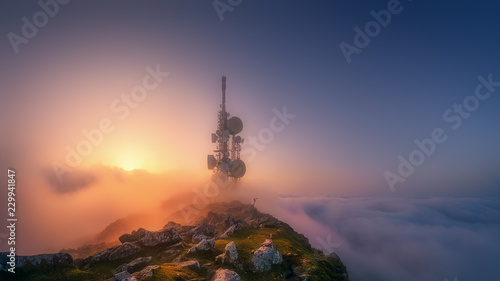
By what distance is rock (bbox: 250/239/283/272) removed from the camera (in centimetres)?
2022

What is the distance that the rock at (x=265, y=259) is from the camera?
2022cm

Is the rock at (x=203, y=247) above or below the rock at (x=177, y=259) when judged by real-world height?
above

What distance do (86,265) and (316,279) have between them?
2185cm

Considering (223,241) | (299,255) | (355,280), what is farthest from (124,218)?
(355,280)

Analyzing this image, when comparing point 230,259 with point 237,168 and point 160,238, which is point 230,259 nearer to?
point 160,238

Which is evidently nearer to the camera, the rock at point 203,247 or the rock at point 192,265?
the rock at point 192,265

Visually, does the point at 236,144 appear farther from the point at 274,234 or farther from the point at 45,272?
the point at 45,272

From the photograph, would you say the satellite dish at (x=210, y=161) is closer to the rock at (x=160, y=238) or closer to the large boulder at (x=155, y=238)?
the large boulder at (x=155, y=238)

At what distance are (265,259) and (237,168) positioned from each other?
62.9 meters

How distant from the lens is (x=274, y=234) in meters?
30.9

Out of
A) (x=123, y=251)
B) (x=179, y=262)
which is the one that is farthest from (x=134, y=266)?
(x=179, y=262)

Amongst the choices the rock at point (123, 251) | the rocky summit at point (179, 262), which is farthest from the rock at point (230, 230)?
the rock at point (123, 251)

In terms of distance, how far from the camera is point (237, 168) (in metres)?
83.4

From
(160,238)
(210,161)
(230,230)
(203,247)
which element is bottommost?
(230,230)
